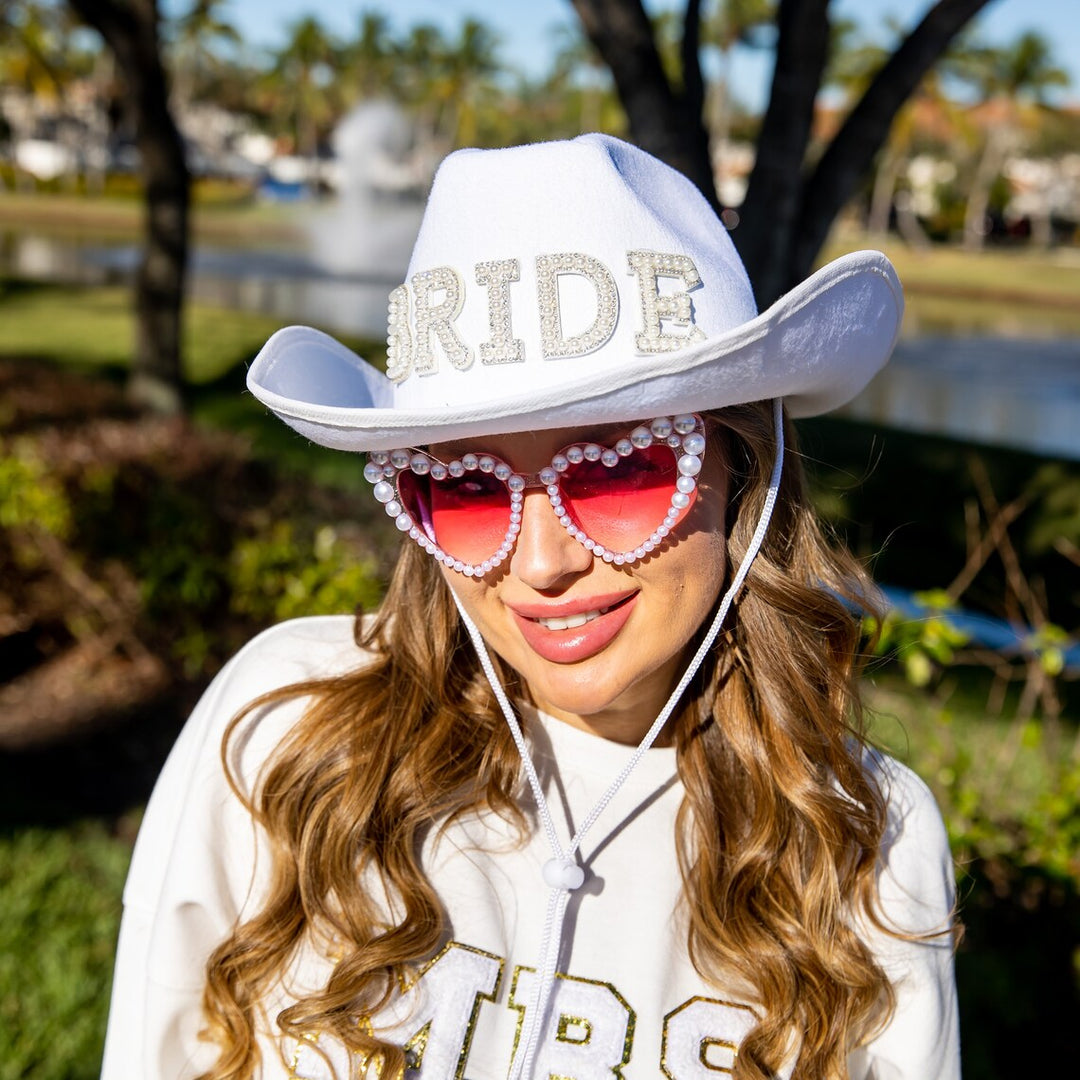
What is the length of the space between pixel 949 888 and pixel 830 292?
102cm

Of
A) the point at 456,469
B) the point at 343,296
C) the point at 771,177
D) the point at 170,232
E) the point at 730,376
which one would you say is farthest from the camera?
the point at 343,296

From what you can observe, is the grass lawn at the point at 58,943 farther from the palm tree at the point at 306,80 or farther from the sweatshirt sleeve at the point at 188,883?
the palm tree at the point at 306,80

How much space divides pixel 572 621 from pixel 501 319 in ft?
1.49

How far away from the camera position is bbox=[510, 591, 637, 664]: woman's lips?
1.71 meters

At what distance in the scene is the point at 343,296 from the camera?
88.6ft

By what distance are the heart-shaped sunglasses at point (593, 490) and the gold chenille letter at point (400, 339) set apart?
0.12 m

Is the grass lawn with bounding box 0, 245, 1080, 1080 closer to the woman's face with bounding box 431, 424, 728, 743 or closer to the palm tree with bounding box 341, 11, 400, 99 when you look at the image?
the woman's face with bounding box 431, 424, 728, 743

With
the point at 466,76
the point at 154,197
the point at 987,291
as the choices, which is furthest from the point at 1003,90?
the point at 154,197

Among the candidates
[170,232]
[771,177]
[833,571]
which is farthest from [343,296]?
[833,571]

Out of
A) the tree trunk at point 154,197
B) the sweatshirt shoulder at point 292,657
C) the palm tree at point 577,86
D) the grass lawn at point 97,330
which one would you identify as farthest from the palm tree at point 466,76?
the sweatshirt shoulder at point 292,657

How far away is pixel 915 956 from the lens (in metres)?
1.87

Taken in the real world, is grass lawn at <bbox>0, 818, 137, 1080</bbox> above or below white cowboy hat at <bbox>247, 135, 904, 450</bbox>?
below

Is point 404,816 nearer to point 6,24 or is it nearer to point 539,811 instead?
point 539,811

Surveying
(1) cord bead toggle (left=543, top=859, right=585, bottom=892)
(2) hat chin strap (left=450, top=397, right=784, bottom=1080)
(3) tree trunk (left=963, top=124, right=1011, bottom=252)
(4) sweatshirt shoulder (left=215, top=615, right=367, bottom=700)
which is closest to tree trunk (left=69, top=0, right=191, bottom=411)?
(4) sweatshirt shoulder (left=215, top=615, right=367, bottom=700)
